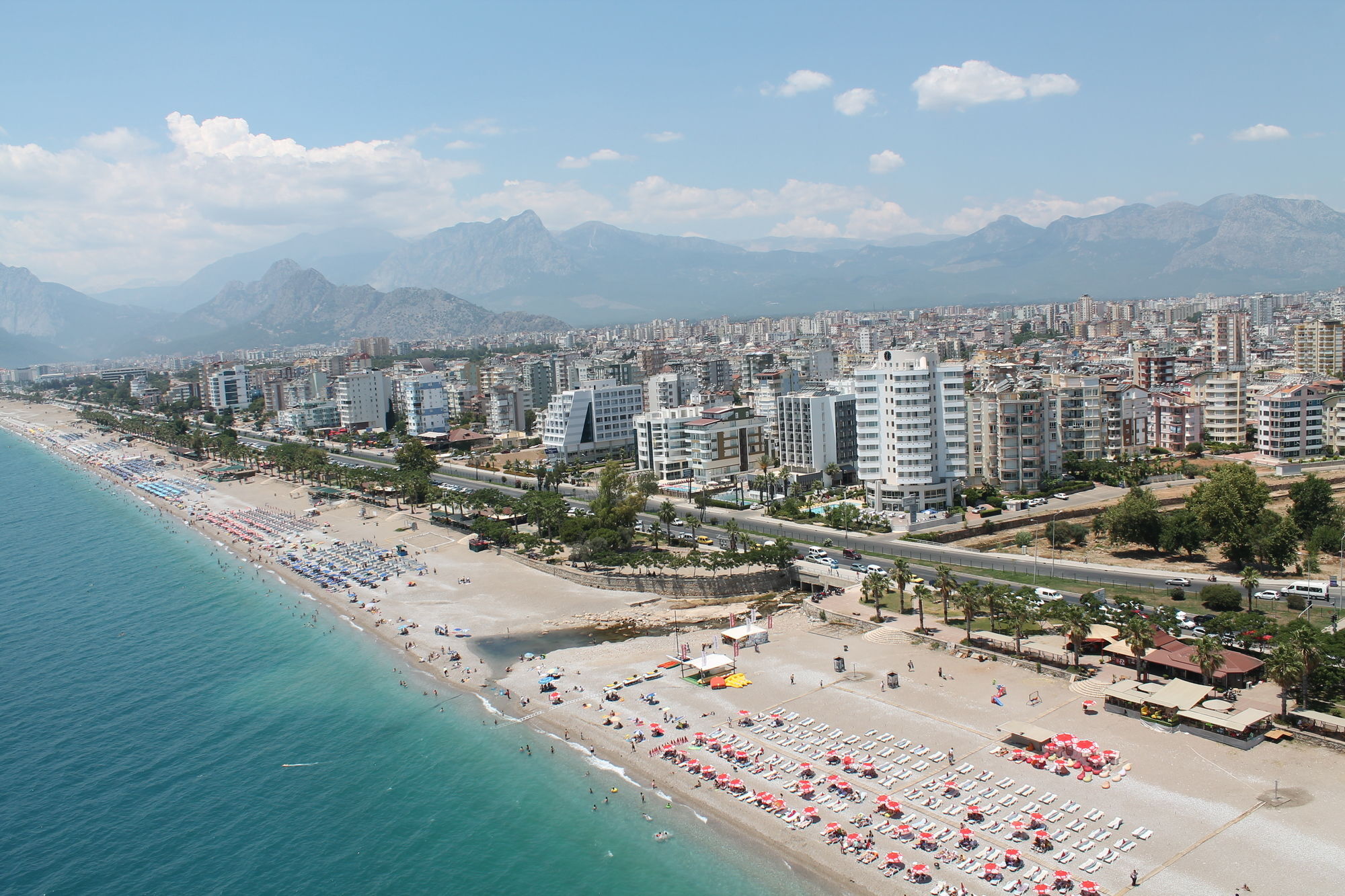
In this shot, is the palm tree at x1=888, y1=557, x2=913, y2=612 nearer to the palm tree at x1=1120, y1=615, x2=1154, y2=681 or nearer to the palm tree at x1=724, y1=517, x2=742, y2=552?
the palm tree at x1=724, y1=517, x2=742, y2=552

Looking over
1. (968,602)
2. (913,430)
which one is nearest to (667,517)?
(913,430)

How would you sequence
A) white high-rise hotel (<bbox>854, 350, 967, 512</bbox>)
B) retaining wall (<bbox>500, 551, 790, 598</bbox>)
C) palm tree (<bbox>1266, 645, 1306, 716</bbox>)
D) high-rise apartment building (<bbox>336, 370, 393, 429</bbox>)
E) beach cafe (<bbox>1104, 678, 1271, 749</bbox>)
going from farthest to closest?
high-rise apartment building (<bbox>336, 370, 393, 429</bbox>) < white high-rise hotel (<bbox>854, 350, 967, 512</bbox>) < retaining wall (<bbox>500, 551, 790, 598</bbox>) < palm tree (<bbox>1266, 645, 1306, 716</bbox>) < beach cafe (<bbox>1104, 678, 1271, 749</bbox>)

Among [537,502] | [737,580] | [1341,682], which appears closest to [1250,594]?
[1341,682]

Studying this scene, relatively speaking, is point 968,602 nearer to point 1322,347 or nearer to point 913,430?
point 913,430

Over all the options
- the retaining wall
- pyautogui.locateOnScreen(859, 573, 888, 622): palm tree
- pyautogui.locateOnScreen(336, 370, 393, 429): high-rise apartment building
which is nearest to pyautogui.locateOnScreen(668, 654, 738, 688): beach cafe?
pyautogui.locateOnScreen(859, 573, 888, 622): palm tree

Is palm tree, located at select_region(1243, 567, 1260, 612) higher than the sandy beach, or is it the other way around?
palm tree, located at select_region(1243, 567, 1260, 612)

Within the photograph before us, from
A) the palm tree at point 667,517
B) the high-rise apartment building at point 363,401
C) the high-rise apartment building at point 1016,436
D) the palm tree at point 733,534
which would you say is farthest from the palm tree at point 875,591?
the high-rise apartment building at point 363,401
